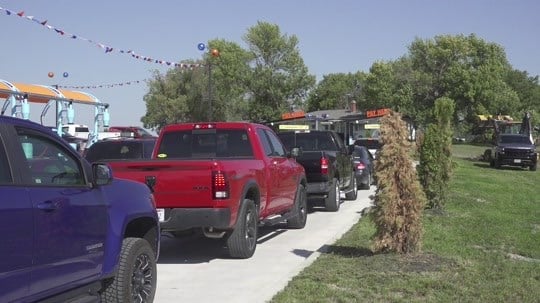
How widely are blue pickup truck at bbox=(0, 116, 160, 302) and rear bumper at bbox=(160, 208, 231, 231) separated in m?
1.82

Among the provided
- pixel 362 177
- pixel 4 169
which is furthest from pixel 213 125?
pixel 362 177

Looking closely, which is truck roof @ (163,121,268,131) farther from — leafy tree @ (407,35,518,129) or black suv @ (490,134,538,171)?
leafy tree @ (407,35,518,129)

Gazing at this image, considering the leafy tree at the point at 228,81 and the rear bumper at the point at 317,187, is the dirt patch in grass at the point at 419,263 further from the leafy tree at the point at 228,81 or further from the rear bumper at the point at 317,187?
the leafy tree at the point at 228,81

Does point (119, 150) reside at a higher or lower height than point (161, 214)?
higher

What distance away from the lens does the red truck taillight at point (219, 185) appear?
7918 mm

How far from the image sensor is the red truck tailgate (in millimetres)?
7938

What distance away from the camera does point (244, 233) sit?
8.60 m

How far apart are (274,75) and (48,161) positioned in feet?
210

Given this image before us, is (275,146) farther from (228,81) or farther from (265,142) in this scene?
(228,81)

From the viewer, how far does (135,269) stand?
18.9ft

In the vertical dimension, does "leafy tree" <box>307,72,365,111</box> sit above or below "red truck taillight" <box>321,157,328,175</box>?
above

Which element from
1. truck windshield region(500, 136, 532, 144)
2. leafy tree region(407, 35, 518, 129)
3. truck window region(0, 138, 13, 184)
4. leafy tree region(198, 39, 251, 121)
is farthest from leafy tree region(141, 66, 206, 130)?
truck window region(0, 138, 13, 184)

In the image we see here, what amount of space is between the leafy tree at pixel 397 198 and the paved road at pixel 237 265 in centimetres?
110

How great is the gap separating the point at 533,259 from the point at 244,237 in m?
3.79
